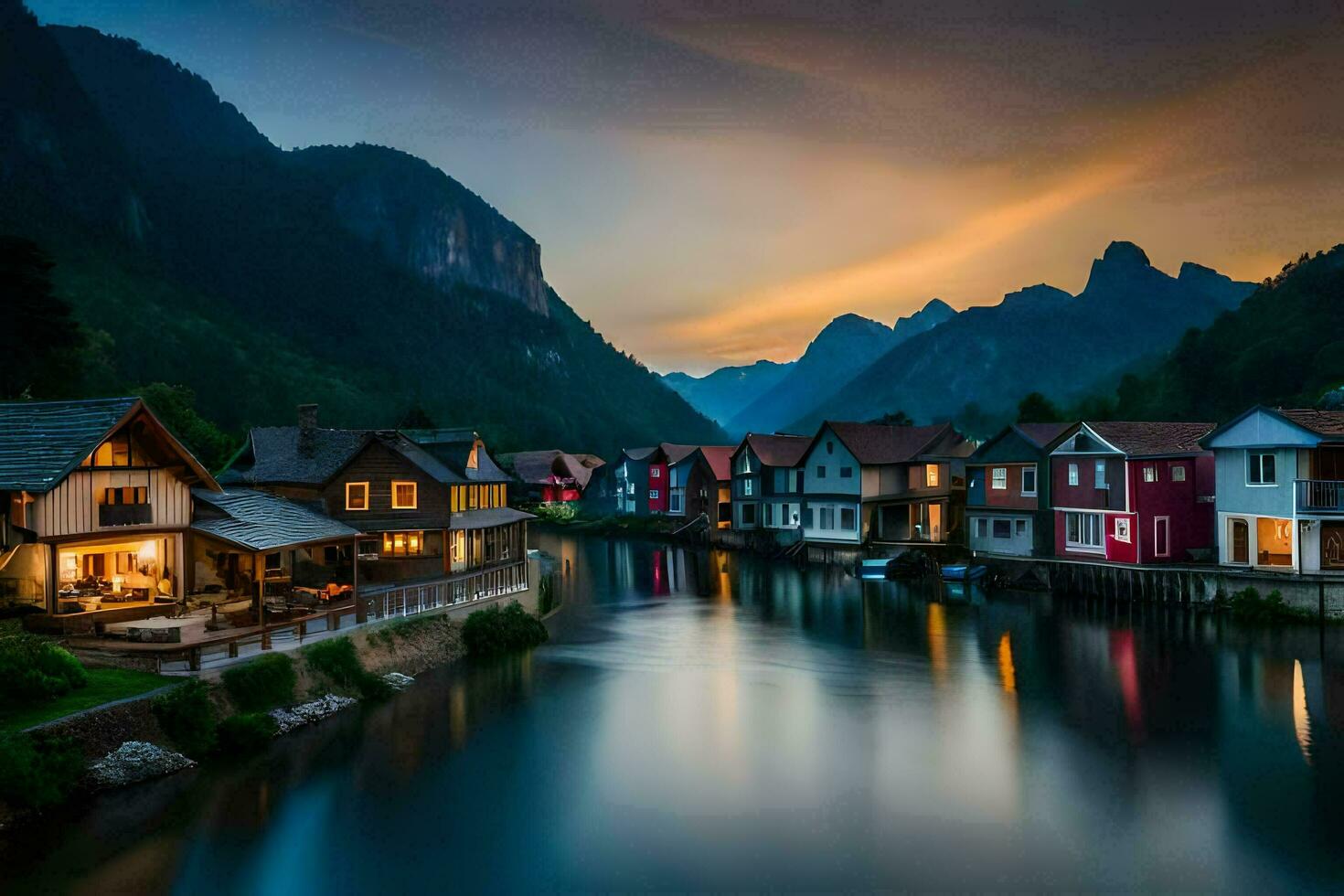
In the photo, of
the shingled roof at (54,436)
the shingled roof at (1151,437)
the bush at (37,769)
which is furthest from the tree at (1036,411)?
the bush at (37,769)

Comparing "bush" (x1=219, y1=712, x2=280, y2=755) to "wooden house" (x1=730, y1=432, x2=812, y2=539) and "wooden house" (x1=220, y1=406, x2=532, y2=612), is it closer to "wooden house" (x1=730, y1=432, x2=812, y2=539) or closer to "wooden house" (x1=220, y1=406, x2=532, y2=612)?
"wooden house" (x1=220, y1=406, x2=532, y2=612)

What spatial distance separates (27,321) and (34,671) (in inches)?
1383

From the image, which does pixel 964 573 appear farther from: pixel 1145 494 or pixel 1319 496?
pixel 1319 496

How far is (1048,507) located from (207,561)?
45318 mm

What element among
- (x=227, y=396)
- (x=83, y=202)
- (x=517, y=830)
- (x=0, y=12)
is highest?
(x=0, y=12)

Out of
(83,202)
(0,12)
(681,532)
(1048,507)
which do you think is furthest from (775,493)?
(0,12)

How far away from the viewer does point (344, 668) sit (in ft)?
92.0

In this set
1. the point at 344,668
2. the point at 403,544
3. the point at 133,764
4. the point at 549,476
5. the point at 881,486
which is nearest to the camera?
the point at 133,764

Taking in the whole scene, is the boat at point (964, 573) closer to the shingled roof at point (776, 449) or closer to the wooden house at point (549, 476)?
the shingled roof at point (776, 449)

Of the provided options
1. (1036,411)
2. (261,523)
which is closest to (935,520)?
(1036,411)

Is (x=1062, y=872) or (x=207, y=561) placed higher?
(x=207, y=561)

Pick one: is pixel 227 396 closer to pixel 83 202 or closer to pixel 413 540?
pixel 83 202

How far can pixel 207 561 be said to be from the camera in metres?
34.5

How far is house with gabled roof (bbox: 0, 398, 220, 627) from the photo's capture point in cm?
2519
